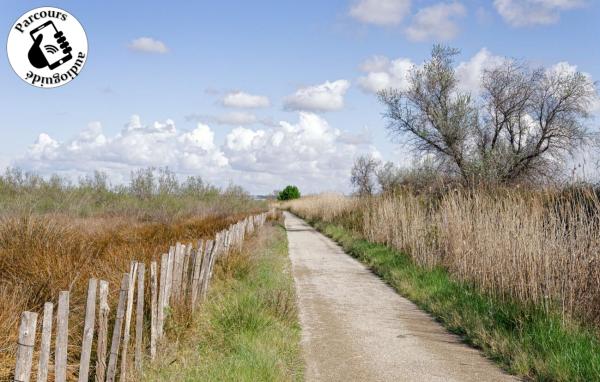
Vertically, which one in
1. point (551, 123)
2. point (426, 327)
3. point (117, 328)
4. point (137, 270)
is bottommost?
point (426, 327)

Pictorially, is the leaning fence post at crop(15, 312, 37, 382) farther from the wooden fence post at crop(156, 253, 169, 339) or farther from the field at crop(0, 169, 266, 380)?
the wooden fence post at crop(156, 253, 169, 339)

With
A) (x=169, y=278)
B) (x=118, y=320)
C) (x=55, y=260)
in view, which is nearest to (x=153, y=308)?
(x=169, y=278)

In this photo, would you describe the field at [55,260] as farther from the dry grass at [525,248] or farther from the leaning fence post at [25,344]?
the dry grass at [525,248]

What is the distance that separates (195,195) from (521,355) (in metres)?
38.2

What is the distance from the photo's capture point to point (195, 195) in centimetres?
4309

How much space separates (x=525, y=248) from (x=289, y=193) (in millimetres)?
105691

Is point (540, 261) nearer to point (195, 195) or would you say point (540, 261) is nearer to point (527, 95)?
Result: point (527, 95)

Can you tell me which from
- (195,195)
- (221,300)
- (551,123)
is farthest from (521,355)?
(195,195)

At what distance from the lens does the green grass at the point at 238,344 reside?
216 inches

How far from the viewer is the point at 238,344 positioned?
21.1ft

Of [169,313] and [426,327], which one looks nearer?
[169,313]

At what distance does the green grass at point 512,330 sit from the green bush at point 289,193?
101762mm

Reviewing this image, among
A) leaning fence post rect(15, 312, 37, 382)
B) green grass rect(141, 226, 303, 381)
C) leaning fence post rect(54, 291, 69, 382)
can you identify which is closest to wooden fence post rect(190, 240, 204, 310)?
green grass rect(141, 226, 303, 381)

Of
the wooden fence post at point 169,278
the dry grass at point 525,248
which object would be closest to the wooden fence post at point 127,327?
the wooden fence post at point 169,278
